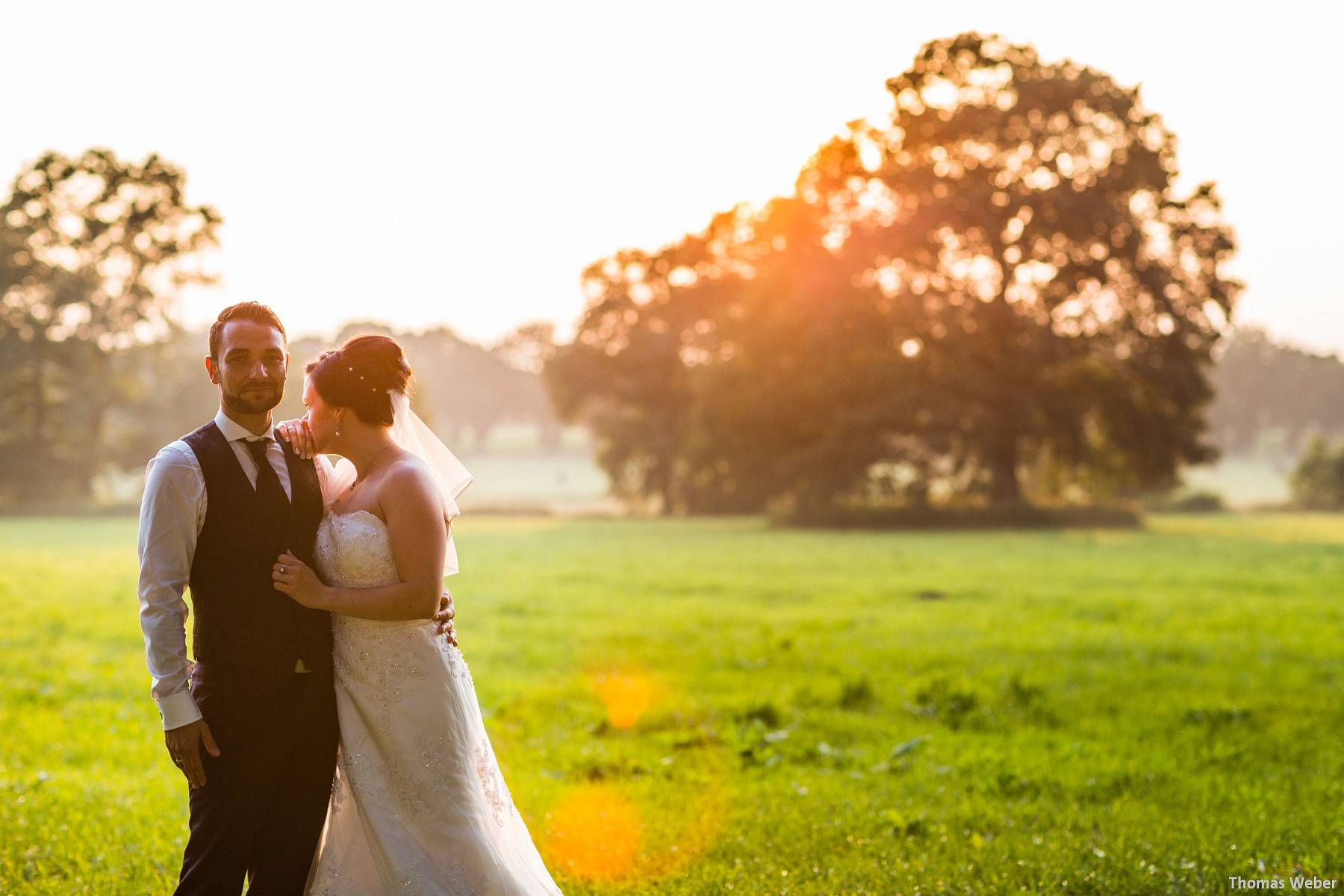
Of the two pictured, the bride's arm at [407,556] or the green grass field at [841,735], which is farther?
the green grass field at [841,735]

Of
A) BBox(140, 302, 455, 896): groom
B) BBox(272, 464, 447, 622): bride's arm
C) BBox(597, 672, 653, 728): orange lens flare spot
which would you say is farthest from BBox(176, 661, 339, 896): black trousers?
BBox(597, 672, 653, 728): orange lens flare spot

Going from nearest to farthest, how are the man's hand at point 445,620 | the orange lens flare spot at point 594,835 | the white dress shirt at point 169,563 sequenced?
the white dress shirt at point 169,563 → the man's hand at point 445,620 → the orange lens flare spot at point 594,835

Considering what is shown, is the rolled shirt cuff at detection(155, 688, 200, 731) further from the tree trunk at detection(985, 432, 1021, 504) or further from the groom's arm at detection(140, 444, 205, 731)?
the tree trunk at detection(985, 432, 1021, 504)

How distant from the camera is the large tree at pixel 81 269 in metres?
53.4

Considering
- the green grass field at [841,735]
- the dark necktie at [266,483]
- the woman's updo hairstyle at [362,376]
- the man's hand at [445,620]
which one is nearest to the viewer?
the dark necktie at [266,483]

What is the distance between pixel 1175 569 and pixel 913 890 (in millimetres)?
22678

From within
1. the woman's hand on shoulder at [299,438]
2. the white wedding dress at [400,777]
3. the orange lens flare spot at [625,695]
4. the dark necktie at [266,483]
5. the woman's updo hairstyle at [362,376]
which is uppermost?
the woman's updo hairstyle at [362,376]

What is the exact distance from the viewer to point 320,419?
15.8 feet

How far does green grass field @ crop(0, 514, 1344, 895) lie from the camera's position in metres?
7.05

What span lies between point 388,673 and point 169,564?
3.11 feet

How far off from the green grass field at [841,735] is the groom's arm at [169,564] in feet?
9.53

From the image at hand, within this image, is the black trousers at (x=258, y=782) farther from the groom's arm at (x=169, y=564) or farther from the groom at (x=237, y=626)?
the groom's arm at (x=169, y=564)

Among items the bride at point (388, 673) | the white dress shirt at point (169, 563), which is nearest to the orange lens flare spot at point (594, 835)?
the bride at point (388, 673)

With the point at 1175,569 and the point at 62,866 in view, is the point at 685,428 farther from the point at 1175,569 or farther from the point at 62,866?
the point at 62,866
